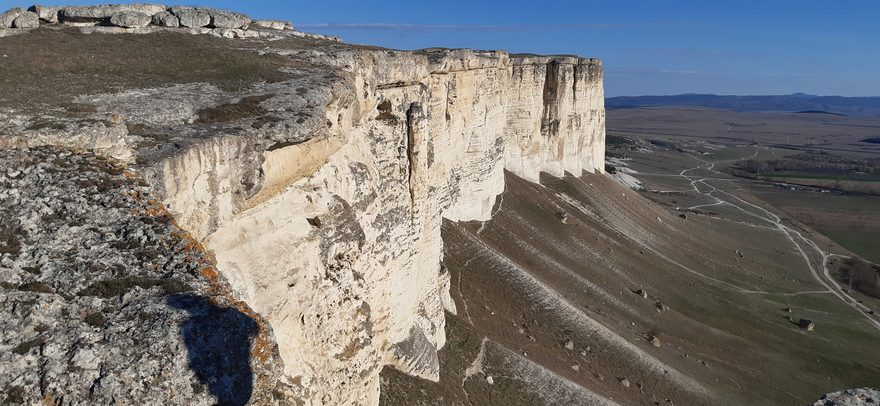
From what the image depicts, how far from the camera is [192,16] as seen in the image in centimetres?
1688

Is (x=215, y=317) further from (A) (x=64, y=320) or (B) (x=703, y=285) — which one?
(B) (x=703, y=285)

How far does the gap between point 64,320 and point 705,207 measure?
78234mm

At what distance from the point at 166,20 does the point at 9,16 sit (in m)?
4.23

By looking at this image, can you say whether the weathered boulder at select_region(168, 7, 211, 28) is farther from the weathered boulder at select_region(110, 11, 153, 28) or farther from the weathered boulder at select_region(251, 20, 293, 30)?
the weathered boulder at select_region(251, 20, 293, 30)

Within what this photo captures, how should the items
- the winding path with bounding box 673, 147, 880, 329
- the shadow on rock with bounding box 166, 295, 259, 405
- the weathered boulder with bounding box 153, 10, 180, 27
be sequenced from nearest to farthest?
the shadow on rock with bounding box 166, 295, 259, 405 < the weathered boulder with bounding box 153, 10, 180, 27 < the winding path with bounding box 673, 147, 880, 329

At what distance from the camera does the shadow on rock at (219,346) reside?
525 centimetres

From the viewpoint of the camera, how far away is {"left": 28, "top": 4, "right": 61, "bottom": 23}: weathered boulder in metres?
16.6

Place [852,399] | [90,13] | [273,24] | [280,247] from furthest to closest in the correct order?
1. [273,24]
2. [90,13]
3. [852,399]
4. [280,247]

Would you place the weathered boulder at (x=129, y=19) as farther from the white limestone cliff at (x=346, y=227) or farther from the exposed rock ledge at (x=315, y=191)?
the white limestone cliff at (x=346, y=227)

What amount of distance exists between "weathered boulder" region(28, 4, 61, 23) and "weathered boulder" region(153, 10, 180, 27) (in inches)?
113

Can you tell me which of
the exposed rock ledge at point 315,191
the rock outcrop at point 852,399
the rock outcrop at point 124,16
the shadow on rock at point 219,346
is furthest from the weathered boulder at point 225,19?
the rock outcrop at point 852,399

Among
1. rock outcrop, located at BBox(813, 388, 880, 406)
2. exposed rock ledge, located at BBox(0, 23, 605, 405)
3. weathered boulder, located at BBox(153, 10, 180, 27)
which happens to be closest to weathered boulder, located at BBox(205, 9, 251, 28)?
weathered boulder, located at BBox(153, 10, 180, 27)

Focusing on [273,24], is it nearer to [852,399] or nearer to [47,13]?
[47,13]

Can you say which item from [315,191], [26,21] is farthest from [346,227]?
[26,21]
